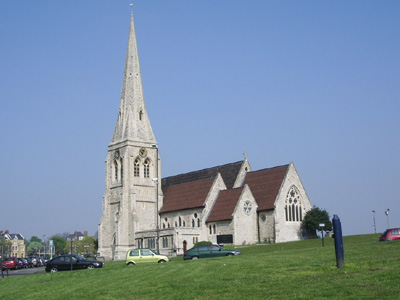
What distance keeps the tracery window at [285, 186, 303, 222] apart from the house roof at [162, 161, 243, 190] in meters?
9.21

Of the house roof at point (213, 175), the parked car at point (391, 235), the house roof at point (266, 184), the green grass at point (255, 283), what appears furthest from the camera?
the house roof at point (213, 175)

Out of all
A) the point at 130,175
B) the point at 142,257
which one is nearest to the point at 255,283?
the point at 142,257

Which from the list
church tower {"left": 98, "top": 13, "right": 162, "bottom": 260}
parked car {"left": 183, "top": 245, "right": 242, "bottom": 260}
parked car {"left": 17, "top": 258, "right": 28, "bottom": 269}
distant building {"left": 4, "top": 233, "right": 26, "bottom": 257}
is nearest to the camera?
parked car {"left": 183, "top": 245, "right": 242, "bottom": 260}

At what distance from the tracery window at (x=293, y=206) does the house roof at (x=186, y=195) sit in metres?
10.4

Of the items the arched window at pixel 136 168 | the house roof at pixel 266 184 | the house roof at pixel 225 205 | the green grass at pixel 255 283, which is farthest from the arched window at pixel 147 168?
the green grass at pixel 255 283

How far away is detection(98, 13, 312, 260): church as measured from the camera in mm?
66062

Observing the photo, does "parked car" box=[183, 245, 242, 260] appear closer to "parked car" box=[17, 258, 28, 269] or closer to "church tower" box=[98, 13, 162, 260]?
"parked car" box=[17, 258, 28, 269]

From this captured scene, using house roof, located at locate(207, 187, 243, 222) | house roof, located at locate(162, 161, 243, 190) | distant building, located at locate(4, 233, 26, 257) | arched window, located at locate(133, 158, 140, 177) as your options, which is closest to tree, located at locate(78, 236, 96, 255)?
distant building, located at locate(4, 233, 26, 257)

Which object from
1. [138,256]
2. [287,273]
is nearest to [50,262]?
[138,256]

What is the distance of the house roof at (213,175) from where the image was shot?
7525 cm

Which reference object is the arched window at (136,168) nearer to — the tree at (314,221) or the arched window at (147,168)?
the arched window at (147,168)

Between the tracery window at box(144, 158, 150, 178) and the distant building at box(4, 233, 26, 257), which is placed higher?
the tracery window at box(144, 158, 150, 178)

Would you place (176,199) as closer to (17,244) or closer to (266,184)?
(266,184)

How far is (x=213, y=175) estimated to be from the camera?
78562 millimetres
